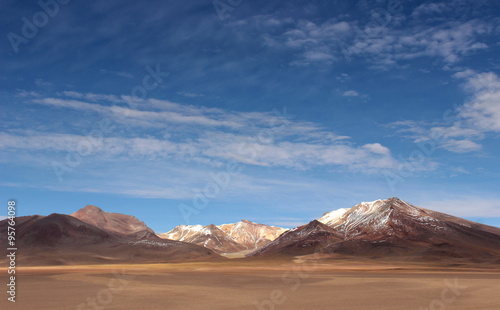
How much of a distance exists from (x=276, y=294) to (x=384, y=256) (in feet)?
441

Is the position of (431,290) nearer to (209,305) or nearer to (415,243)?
(209,305)

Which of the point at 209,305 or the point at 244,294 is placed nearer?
the point at 209,305

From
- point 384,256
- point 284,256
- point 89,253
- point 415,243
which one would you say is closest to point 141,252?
point 89,253

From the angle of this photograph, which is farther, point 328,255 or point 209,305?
point 328,255

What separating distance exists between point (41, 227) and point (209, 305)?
193021mm

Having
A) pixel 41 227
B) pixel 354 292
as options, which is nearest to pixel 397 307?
pixel 354 292

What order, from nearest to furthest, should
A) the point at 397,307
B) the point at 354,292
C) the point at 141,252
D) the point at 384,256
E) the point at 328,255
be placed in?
1. the point at 397,307
2. the point at 354,292
3. the point at 384,256
4. the point at 328,255
5. the point at 141,252

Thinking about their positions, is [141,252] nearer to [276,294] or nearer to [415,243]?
[415,243]

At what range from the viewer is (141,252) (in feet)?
625

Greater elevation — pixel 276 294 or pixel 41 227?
pixel 41 227

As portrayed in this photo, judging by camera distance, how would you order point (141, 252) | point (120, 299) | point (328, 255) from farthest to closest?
point (141, 252) → point (328, 255) → point (120, 299)

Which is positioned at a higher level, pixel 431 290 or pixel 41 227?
pixel 41 227

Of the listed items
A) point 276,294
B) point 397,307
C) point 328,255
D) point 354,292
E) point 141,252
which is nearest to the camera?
point 397,307

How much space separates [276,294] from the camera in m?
31.1
